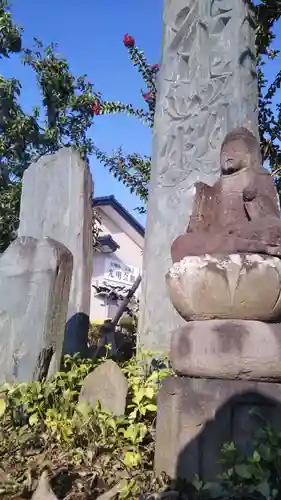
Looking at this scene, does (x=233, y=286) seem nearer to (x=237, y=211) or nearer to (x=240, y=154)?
(x=237, y=211)

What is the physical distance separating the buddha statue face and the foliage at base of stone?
1255mm

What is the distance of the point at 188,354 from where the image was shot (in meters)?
2.09

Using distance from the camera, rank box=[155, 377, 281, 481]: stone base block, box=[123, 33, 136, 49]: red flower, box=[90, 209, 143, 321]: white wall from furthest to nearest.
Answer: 1. box=[90, 209, 143, 321]: white wall
2. box=[123, 33, 136, 49]: red flower
3. box=[155, 377, 281, 481]: stone base block

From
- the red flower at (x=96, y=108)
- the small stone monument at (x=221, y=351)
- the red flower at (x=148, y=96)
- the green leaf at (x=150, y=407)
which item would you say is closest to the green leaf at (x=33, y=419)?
the green leaf at (x=150, y=407)

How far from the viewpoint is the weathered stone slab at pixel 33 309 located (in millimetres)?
3143

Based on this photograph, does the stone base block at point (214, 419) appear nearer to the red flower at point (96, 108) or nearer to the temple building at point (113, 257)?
the red flower at point (96, 108)

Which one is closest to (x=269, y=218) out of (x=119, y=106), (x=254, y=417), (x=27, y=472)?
(x=254, y=417)

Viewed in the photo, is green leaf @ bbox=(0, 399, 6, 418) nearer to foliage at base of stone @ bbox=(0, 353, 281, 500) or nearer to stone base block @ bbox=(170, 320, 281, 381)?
foliage at base of stone @ bbox=(0, 353, 281, 500)

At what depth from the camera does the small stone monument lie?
6.58ft

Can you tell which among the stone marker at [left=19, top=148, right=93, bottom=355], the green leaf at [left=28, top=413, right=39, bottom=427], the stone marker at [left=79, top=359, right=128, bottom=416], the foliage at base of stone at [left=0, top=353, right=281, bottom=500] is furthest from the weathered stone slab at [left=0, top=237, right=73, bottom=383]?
the stone marker at [left=19, top=148, right=93, bottom=355]

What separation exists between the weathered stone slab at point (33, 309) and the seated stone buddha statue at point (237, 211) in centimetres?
113

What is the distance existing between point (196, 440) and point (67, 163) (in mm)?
3819

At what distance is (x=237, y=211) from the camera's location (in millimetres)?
2402

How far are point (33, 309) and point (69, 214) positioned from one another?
6.92 feet
